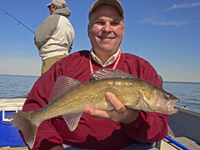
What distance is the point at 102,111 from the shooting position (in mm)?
2074

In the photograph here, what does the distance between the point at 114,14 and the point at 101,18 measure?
22 cm

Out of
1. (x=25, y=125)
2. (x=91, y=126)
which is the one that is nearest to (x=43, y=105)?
(x=25, y=125)

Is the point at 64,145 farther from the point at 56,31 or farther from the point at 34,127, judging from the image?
the point at 56,31

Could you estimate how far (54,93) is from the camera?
7.63ft

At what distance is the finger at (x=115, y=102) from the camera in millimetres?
1957

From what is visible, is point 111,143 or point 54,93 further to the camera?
point 111,143

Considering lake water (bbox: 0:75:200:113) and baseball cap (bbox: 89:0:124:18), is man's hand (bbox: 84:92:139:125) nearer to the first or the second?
baseball cap (bbox: 89:0:124:18)

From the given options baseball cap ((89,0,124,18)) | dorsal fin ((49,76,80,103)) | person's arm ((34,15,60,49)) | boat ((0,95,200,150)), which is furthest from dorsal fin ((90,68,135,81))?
person's arm ((34,15,60,49))

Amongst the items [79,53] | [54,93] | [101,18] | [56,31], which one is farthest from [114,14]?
[56,31]

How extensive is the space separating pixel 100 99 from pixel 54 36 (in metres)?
3.54

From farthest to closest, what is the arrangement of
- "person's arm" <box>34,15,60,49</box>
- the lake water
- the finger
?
1. the lake water
2. "person's arm" <box>34,15,60,49</box>
3. the finger

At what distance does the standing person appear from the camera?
4.96m

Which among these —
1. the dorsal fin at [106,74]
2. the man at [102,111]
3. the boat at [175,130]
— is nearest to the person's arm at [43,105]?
the man at [102,111]

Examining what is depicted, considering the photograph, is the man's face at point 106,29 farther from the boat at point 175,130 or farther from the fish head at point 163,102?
the boat at point 175,130
